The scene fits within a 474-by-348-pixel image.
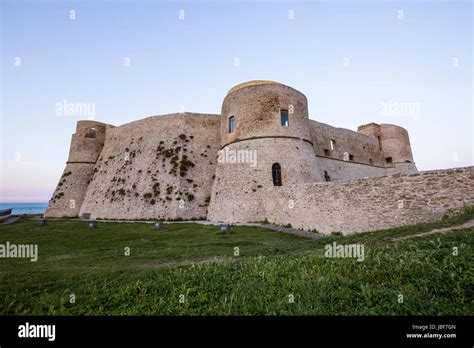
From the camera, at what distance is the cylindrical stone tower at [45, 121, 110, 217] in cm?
3061

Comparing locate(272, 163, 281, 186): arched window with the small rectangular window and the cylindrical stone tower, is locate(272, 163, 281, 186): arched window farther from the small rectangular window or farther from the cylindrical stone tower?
the cylindrical stone tower

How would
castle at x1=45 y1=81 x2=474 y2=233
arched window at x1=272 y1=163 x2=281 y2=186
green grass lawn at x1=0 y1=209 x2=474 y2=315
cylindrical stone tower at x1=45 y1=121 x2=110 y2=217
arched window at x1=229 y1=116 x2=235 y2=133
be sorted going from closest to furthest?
green grass lawn at x1=0 y1=209 x2=474 y2=315, castle at x1=45 y1=81 x2=474 y2=233, arched window at x1=272 y1=163 x2=281 y2=186, arched window at x1=229 y1=116 x2=235 y2=133, cylindrical stone tower at x1=45 y1=121 x2=110 y2=217

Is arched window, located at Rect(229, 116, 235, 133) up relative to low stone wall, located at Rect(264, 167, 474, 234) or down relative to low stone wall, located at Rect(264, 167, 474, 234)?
up

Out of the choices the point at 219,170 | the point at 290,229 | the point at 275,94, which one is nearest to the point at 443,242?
the point at 290,229

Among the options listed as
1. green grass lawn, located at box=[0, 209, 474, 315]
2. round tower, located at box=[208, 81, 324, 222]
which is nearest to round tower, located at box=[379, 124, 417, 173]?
round tower, located at box=[208, 81, 324, 222]

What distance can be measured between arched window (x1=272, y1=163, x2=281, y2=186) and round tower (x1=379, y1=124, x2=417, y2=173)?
2714 centimetres

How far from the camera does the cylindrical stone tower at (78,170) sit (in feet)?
100

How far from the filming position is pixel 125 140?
31.2 m

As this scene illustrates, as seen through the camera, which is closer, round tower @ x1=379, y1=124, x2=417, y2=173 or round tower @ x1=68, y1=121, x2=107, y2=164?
round tower @ x1=68, y1=121, x2=107, y2=164

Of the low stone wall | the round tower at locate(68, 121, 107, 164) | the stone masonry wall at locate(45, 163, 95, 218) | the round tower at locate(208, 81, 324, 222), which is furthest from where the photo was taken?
the round tower at locate(68, 121, 107, 164)

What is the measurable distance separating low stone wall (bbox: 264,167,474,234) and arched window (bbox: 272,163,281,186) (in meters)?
2.91

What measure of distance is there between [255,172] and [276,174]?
71.6 inches

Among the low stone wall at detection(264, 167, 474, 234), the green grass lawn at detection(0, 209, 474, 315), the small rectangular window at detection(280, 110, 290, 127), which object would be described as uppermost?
the small rectangular window at detection(280, 110, 290, 127)
